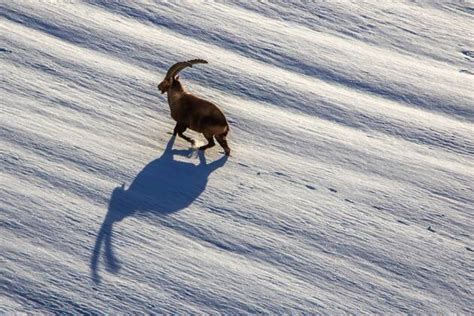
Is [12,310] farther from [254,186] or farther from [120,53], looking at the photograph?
[120,53]

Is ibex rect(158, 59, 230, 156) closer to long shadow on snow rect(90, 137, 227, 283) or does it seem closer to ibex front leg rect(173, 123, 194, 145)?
ibex front leg rect(173, 123, 194, 145)

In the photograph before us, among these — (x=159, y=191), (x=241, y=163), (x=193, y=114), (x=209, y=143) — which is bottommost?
(x=159, y=191)

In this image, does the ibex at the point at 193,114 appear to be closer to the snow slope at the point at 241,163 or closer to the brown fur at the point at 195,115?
the brown fur at the point at 195,115

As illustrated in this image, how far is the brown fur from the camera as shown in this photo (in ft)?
21.5

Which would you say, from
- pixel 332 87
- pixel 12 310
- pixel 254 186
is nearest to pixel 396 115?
pixel 332 87

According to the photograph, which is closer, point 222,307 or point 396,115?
point 222,307

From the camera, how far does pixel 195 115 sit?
21.7ft

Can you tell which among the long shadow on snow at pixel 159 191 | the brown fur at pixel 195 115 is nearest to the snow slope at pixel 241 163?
the long shadow on snow at pixel 159 191

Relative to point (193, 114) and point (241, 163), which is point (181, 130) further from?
point (241, 163)

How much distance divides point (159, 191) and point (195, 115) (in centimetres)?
64

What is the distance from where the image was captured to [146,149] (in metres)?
6.83

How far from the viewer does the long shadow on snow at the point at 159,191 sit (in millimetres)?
6000

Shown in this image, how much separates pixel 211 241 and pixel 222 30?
10.9 feet

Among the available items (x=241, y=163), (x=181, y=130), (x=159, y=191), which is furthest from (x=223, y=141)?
(x=159, y=191)
